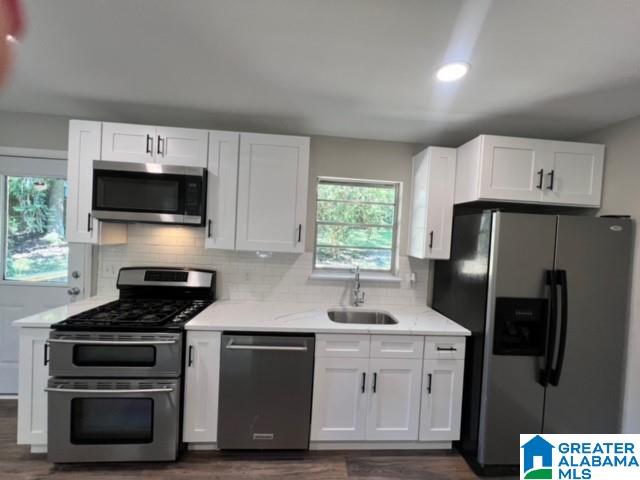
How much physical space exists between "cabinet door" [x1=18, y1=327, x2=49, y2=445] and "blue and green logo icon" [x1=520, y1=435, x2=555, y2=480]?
282 centimetres

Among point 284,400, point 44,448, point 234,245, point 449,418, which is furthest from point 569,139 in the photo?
point 44,448

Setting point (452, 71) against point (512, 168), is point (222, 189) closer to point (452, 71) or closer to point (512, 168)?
point (452, 71)

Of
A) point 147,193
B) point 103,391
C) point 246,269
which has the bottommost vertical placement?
point 103,391

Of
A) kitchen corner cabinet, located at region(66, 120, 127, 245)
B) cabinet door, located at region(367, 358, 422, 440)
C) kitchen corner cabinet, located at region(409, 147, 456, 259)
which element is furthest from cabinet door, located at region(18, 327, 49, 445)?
kitchen corner cabinet, located at region(409, 147, 456, 259)

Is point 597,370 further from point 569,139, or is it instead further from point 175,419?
point 175,419

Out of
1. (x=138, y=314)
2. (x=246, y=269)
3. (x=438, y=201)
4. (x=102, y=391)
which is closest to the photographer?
(x=102, y=391)

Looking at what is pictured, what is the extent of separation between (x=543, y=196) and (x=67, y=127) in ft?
12.2

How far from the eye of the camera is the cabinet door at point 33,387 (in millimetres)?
1862

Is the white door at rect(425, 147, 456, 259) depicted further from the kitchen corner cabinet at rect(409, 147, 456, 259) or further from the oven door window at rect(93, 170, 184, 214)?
the oven door window at rect(93, 170, 184, 214)

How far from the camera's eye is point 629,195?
1.99 m

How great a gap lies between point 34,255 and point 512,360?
3.73m

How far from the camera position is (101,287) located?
2557 millimetres

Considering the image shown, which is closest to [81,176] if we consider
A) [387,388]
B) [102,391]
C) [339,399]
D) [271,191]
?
[271,191]

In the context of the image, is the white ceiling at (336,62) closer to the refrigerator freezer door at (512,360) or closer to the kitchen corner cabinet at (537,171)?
the kitchen corner cabinet at (537,171)
